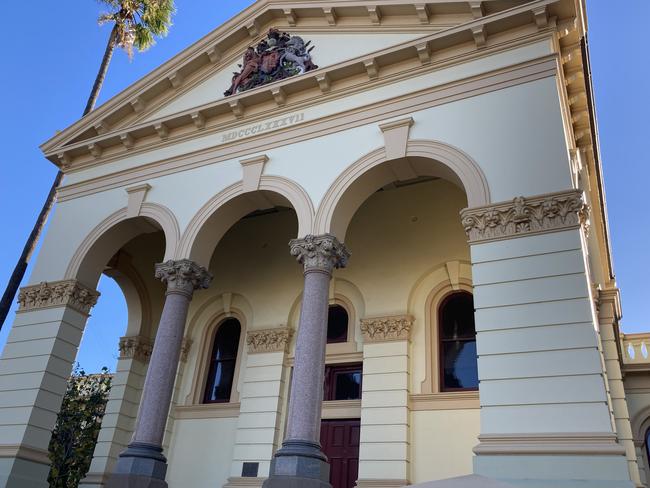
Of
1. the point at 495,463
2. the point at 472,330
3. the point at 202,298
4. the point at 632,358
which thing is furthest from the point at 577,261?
the point at 202,298

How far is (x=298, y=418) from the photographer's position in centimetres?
980

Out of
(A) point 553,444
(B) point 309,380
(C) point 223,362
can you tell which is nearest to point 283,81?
(B) point 309,380

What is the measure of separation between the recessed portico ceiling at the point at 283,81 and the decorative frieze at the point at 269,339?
550 cm

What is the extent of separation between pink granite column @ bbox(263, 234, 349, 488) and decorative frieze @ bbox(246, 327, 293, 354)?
14.6 ft

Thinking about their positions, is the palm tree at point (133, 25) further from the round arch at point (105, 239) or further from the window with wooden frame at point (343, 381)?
the window with wooden frame at point (343, 381)

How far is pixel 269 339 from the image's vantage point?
15.4 metres

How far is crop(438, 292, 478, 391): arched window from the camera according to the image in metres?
13.1

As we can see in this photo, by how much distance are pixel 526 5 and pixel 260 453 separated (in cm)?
1134

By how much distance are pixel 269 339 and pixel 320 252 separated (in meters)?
5.02

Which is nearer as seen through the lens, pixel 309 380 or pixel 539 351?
pixel 539 351

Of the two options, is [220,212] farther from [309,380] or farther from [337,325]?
[309,380]

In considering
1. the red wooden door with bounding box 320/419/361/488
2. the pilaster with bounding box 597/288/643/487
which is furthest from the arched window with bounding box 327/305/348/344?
the pilaster with bounding box 597/288/643/487

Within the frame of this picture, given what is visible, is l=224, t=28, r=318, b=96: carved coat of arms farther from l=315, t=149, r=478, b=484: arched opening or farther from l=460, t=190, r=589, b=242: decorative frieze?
l=460, t=190, r=589, b=242: decorative frieze

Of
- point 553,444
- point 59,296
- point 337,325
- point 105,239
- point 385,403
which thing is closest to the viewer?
point 553,444
